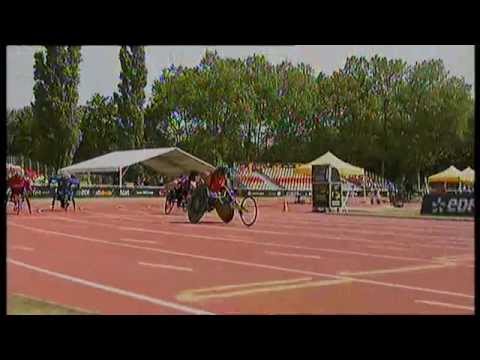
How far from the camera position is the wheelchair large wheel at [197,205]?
31.2 ft

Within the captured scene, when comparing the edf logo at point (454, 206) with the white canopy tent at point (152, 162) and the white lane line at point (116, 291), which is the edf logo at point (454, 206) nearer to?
the white canopy tent at point (152, 162)

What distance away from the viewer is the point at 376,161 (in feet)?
31.1

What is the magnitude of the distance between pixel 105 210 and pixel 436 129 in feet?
14.9

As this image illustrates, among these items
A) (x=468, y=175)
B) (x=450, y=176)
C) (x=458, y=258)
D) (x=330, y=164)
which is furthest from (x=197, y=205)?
(x=468, y=175)

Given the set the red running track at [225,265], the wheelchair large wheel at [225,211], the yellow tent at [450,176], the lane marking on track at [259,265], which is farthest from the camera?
the wheelchair large wheel at [225,211]

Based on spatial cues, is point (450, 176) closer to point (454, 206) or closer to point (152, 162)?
point (454, 206)

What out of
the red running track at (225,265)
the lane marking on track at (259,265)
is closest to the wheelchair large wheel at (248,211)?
the red running track at (225,265)

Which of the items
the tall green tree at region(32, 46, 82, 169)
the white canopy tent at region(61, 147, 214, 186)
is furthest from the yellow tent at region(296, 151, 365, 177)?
the tall green tree at region(32, 46, 82, 169)

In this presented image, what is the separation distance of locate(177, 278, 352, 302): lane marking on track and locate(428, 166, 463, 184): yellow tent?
1937 millimetres

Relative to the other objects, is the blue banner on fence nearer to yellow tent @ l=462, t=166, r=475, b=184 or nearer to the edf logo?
the edf logo

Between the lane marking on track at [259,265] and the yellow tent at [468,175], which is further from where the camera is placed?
the yellow tent at [468,175]

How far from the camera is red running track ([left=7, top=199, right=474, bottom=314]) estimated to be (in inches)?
296

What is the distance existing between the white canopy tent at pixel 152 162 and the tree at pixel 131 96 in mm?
154
